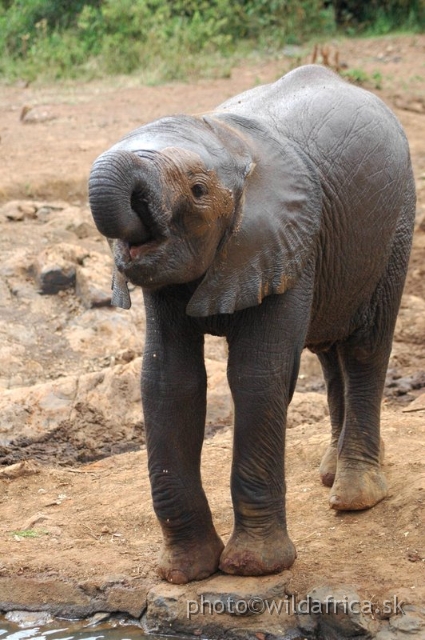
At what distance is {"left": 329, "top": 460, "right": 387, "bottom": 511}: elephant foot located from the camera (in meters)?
5.40

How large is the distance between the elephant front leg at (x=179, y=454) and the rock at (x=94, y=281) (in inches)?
139

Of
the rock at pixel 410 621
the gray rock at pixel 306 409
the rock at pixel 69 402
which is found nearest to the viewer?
the rock at pixel 410 621

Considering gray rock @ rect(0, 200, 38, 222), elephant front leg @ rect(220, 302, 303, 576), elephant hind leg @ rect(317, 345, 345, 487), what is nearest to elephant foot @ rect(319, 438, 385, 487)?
elephant hind leg @ rect(317, 345, 345, 487)

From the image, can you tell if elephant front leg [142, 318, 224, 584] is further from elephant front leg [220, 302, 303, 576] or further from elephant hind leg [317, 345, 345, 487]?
elephant hind leg [317, 345, 345, 487]

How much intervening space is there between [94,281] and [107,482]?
7.79ft

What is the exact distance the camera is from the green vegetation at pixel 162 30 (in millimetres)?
16250

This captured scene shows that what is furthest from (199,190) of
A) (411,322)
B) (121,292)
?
(411,322)

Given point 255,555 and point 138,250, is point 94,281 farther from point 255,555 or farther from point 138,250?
point 138,250

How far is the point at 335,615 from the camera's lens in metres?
4.48

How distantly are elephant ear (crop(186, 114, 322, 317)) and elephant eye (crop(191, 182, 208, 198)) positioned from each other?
263 millimetres

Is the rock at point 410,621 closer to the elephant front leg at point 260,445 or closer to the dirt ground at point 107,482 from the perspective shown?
the dirt ground at point 107,482

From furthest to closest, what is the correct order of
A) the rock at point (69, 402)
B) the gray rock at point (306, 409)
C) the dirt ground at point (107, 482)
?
the gray rock at point (306, 409) < the rock at point (69, 402) < the dirt ground at point (107, 482)

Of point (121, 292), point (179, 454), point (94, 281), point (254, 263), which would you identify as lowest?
point (94, 281)

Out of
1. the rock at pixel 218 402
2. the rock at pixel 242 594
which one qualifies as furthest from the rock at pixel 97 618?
the rock at pixel 218 402
